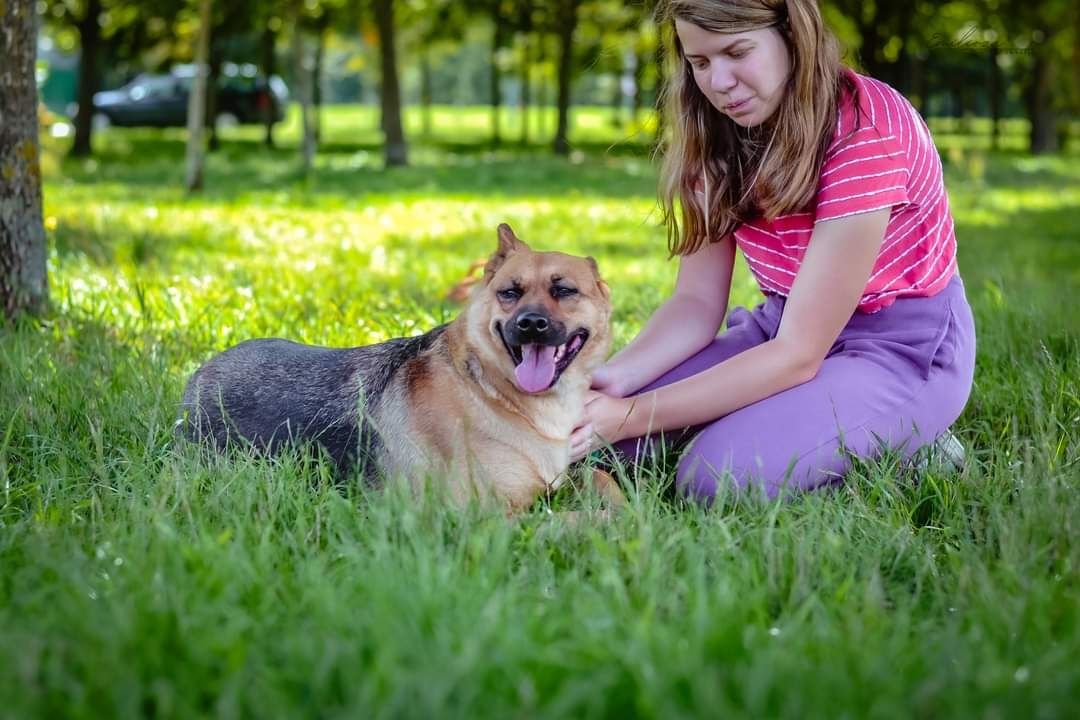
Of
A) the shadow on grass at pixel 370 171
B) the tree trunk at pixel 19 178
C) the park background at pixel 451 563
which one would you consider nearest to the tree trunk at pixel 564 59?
the shadow on grass at pixel 370 171

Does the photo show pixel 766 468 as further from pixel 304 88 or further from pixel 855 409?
pixel 304 88

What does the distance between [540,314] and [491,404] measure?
35 cm

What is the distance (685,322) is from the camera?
14.5 feet

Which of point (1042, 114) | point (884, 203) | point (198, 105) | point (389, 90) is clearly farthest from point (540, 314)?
point (1042, 114)

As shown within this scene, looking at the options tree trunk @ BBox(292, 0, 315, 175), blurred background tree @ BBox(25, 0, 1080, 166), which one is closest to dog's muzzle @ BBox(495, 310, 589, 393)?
blurred background tree @ BBox(25, 0, 1080, 166)

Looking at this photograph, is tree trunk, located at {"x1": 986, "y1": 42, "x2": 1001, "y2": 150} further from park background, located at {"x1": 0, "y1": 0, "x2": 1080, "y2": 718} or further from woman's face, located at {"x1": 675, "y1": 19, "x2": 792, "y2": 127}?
woman's face, located at {"x1": 675, "y1": 19, "x2": 792, "y2": 127}

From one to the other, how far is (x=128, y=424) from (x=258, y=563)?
1561 millimetres

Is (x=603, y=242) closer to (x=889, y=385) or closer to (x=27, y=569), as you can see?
(x=889, y=385)

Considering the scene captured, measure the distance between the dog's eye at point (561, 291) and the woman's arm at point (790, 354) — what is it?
38 centimetres

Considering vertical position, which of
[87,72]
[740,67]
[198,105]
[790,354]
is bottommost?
[790,354]

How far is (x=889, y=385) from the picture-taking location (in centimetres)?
385

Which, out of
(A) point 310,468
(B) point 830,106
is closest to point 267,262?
(A) point 310,468

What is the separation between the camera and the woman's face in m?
3.69

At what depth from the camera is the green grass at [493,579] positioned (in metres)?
2.08
